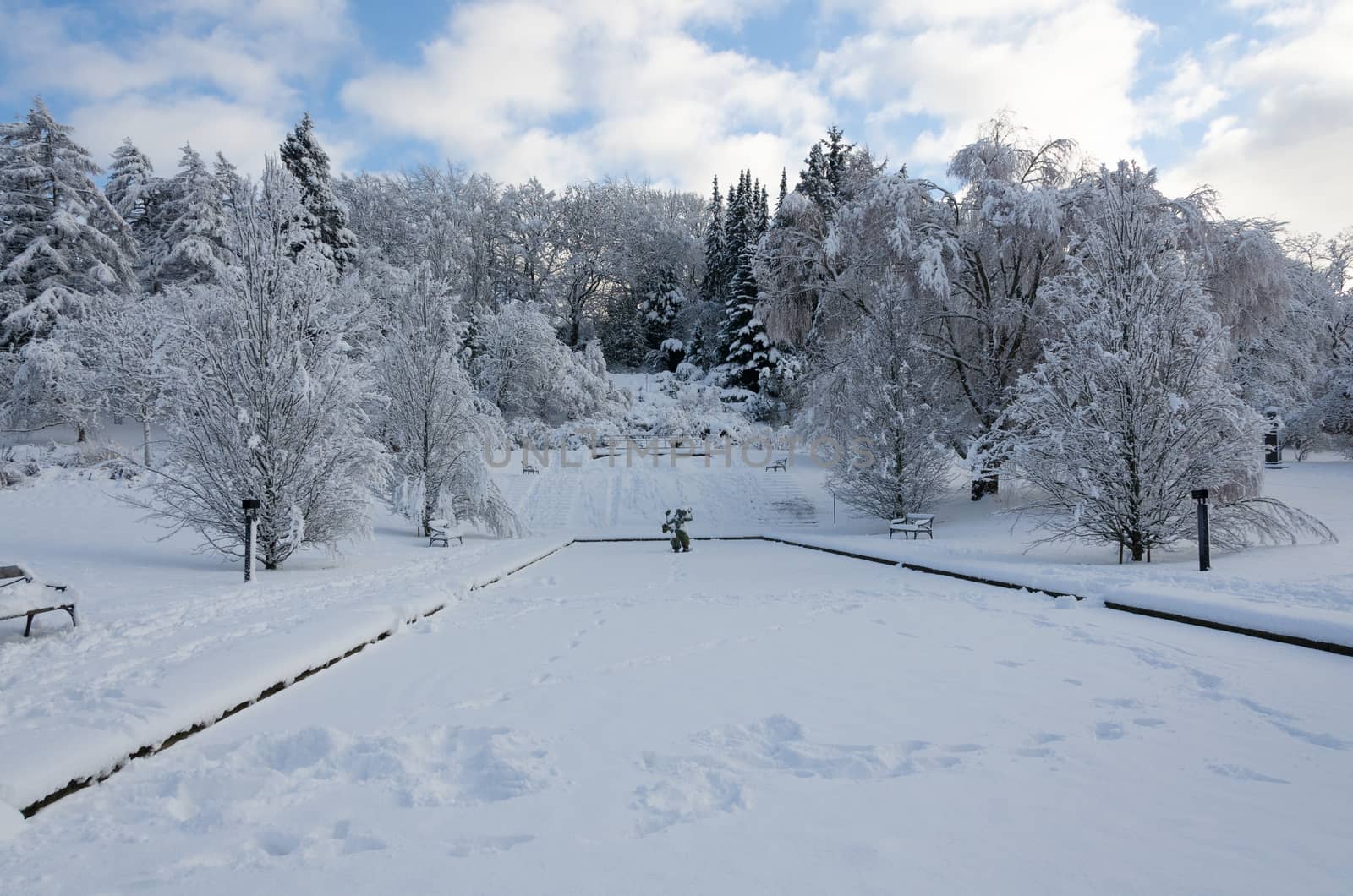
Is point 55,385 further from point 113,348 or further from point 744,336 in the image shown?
point 744,336

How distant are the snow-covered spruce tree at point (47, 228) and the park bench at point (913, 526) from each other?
27.3m

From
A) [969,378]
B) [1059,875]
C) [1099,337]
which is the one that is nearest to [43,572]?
[1059,875]

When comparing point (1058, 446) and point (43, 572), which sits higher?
point (1058, 446)

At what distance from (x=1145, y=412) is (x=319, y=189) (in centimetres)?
3385

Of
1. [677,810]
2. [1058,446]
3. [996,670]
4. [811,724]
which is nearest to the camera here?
[677,810]

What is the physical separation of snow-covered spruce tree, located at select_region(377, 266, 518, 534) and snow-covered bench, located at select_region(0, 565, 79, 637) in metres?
9.74

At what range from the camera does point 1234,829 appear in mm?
2381

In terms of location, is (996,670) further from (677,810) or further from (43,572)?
(43,572)

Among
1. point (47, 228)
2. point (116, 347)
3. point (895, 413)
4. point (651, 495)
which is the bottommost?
point (651, 495)

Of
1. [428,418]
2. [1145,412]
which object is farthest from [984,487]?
[428,418]

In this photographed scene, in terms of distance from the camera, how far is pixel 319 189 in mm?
32281

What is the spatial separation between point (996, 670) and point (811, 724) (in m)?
1.66

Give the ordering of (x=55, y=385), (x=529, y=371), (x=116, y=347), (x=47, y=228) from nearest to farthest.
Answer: (x=116, y=347) < (x=55, y=385) < (x=47, y=228) < (x=529, y=371)

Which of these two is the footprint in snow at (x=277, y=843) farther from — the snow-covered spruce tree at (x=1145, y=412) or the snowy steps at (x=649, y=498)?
the snowy steps at (x=649, y=498)
